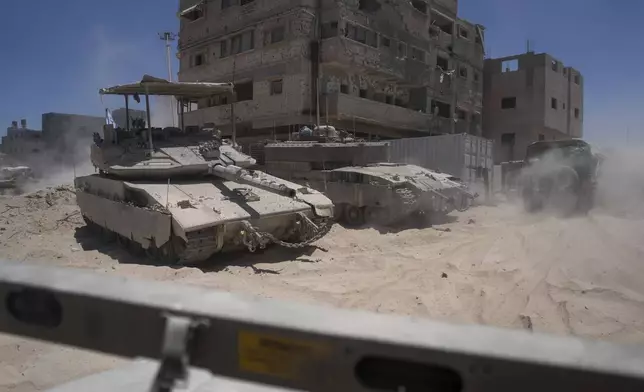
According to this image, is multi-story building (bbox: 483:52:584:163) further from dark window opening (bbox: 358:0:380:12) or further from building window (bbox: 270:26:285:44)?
building window (bbox: 270:26:285:44)

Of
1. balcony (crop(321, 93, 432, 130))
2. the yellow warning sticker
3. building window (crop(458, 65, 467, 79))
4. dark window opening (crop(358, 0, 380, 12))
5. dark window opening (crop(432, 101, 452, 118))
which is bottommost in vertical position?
the yellow warning sticker

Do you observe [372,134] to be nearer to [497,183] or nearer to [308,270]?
[497,183]

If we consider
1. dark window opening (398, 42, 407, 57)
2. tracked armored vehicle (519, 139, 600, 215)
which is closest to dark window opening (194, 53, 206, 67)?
dark window opening (398, 42, 407, 57)

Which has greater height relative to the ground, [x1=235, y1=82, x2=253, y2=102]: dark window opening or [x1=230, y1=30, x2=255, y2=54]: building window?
[x1=230, y1=30, x2=255, y2=54]: building window

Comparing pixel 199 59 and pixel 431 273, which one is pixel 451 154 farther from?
pixel 199 59

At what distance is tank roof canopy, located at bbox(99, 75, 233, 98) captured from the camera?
8.64m

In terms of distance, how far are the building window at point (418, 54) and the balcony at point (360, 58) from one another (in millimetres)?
1772

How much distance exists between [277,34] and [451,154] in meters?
11.7

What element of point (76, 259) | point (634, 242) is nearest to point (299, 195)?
point (76, 259)

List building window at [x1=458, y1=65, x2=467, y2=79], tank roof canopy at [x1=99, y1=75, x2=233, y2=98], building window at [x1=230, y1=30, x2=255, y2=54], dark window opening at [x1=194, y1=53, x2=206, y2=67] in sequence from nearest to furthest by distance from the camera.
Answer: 1. tank roof canopy at [x1=99, y1=75, x2=233, y2=98]
2. building window at [x1=230, y1=30, x2=255, y2=54]
3. dark window opening at [x1=194, y1=53, x2=206, y2=67]
4. building window at [x1=458, y1=65, x2=467, y2=79]

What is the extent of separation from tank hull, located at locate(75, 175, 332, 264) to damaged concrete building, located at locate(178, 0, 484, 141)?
44.0 feet

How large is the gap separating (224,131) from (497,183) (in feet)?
47.1

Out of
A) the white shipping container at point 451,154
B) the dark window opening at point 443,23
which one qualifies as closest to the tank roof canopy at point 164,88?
the white shipping container at point 451,154

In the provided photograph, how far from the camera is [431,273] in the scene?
6371 mm
